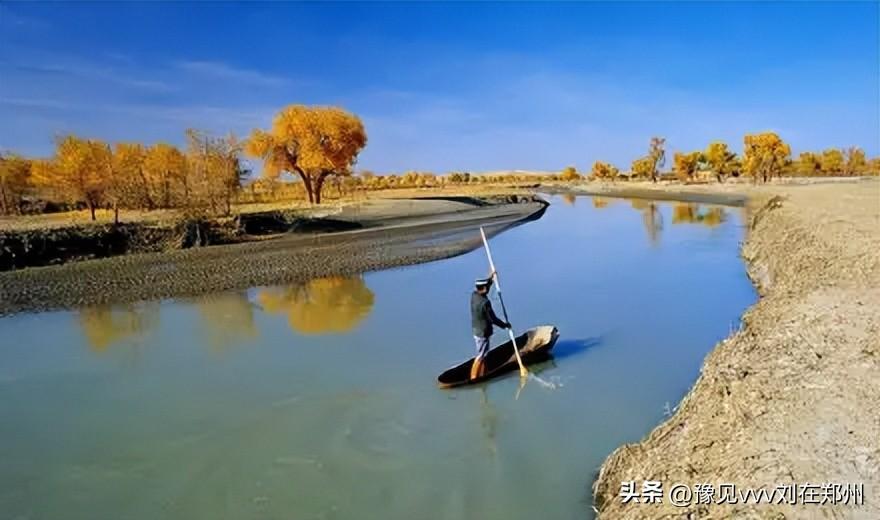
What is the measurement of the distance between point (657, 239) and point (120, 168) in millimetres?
35612

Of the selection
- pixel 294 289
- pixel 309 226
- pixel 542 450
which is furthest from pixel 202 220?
pixel 542 450

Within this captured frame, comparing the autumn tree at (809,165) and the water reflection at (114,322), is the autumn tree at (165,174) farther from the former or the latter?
the autumn tree at (809,165)

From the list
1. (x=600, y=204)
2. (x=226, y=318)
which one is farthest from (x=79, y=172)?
(x=600, y=204)

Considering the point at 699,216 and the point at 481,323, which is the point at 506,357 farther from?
the point at 699,216

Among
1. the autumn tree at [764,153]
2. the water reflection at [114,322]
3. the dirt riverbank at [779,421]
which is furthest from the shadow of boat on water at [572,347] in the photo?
the autumn tree at [764,153]

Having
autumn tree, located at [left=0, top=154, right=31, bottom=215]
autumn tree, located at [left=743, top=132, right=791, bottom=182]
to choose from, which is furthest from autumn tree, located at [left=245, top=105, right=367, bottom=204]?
autumn tree, located at [left=743, top=132, right=791, bottom=182]

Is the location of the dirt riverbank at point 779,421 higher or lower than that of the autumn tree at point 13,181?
lower

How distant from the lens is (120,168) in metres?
38.6

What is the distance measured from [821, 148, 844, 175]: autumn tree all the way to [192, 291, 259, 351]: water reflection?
116175 millimetres

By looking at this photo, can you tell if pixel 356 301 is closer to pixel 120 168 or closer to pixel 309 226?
pixel 309 226

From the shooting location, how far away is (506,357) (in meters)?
10.0

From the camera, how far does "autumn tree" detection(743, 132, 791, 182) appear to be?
264 feet

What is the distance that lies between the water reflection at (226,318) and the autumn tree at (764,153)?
82919mm

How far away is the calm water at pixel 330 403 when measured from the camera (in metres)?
6.41
